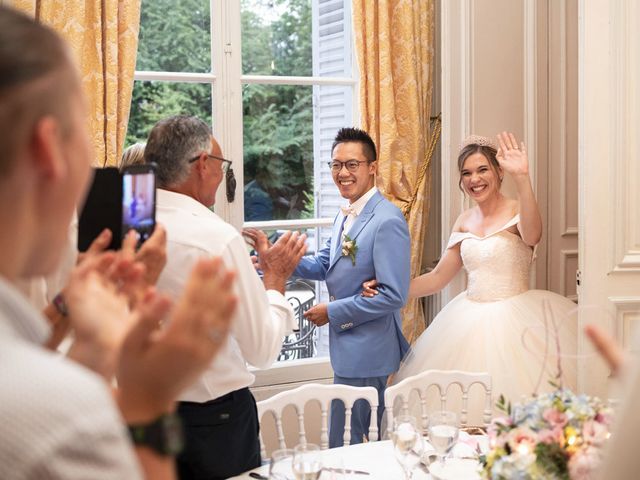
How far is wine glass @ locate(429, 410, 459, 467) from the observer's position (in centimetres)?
170

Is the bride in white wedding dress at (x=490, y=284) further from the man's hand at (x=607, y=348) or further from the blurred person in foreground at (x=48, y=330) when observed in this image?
the blurred person in foreground at (x=48, y=330)

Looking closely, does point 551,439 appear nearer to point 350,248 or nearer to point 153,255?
point 153,255

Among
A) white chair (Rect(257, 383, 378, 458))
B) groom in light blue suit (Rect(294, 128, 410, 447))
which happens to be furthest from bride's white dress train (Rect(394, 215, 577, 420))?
white chair (Rect(257, 383, 378, 458))

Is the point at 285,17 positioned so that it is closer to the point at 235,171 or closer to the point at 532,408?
the point at 235,171

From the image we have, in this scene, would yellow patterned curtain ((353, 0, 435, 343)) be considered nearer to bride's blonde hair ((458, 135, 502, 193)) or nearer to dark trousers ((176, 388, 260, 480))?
bride's blonde hair ((458, 135, 502, 193))

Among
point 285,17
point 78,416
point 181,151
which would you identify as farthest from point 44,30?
point 285,17

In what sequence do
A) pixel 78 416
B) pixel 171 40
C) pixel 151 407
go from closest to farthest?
pixel 78 416, pixel 151 407, pixel 171 40

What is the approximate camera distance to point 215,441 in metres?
2.02

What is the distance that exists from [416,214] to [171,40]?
1.39 meters

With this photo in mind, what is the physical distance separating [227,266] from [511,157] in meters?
1.87

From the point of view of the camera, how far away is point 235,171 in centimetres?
351

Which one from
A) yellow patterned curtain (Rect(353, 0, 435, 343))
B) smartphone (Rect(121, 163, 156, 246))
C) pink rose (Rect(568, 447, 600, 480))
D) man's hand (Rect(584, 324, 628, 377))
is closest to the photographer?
man's hand (Rect(584, 324, 628, 377))

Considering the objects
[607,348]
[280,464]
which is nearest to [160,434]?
[607,348]

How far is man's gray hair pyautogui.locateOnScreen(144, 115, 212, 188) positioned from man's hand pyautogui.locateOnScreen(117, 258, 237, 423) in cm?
132
